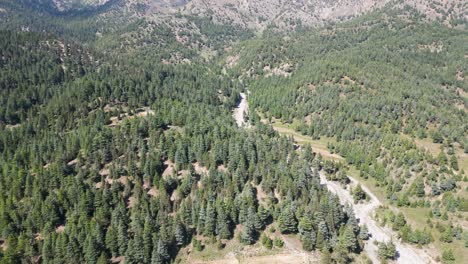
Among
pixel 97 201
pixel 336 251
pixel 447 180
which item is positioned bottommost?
pixel 97 201

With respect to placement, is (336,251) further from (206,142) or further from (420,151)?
(420,151)

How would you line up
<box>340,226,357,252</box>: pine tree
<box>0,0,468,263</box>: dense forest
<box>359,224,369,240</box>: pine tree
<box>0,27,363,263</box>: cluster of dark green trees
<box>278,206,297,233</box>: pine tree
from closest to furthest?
<box>340,226,357,252</box>: pine tree, <box>0,27,363,263</box>: cluster of dark green trees, <box>0,0,468,263</box>: dense forest, <box>278,206,297,233</box>: pine tree, <box>359,224,369,240</box>: pine tree

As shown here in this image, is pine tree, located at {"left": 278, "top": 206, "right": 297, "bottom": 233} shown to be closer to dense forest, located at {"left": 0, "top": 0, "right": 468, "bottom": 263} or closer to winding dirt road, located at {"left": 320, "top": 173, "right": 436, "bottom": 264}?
dense forest, located at {"left": 0, "top": 0, "right": 468, "bottom": 263}

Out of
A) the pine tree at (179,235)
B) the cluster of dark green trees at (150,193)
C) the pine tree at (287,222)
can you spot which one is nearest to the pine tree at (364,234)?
the cluster of dark green trees at (150,193)

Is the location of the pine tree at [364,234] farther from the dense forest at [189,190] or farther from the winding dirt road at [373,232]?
the winding dirt road at [373,232]

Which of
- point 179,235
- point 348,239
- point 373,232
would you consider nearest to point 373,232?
point 373,232

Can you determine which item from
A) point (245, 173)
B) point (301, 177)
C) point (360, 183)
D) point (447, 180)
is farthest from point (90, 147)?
point (447, 180)

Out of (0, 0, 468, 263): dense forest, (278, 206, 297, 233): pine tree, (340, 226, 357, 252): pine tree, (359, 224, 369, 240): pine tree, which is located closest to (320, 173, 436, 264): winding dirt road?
(359, 224, 369, 240): pine tree

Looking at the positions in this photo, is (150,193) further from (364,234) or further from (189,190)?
(364,234)

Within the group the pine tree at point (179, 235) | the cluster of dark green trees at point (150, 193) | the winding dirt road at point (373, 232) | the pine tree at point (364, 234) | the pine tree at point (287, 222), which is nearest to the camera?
the cluster of dark green trees at point (150, 193)

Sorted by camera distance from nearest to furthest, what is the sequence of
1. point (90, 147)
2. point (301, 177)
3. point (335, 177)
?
point (301, 177), point (90, 147), point (335, 177)

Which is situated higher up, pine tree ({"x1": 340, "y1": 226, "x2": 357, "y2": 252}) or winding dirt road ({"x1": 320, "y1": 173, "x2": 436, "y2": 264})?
pine tree ({"x1": 340, "y1": 226, "x2": 357, "y2": 252})
